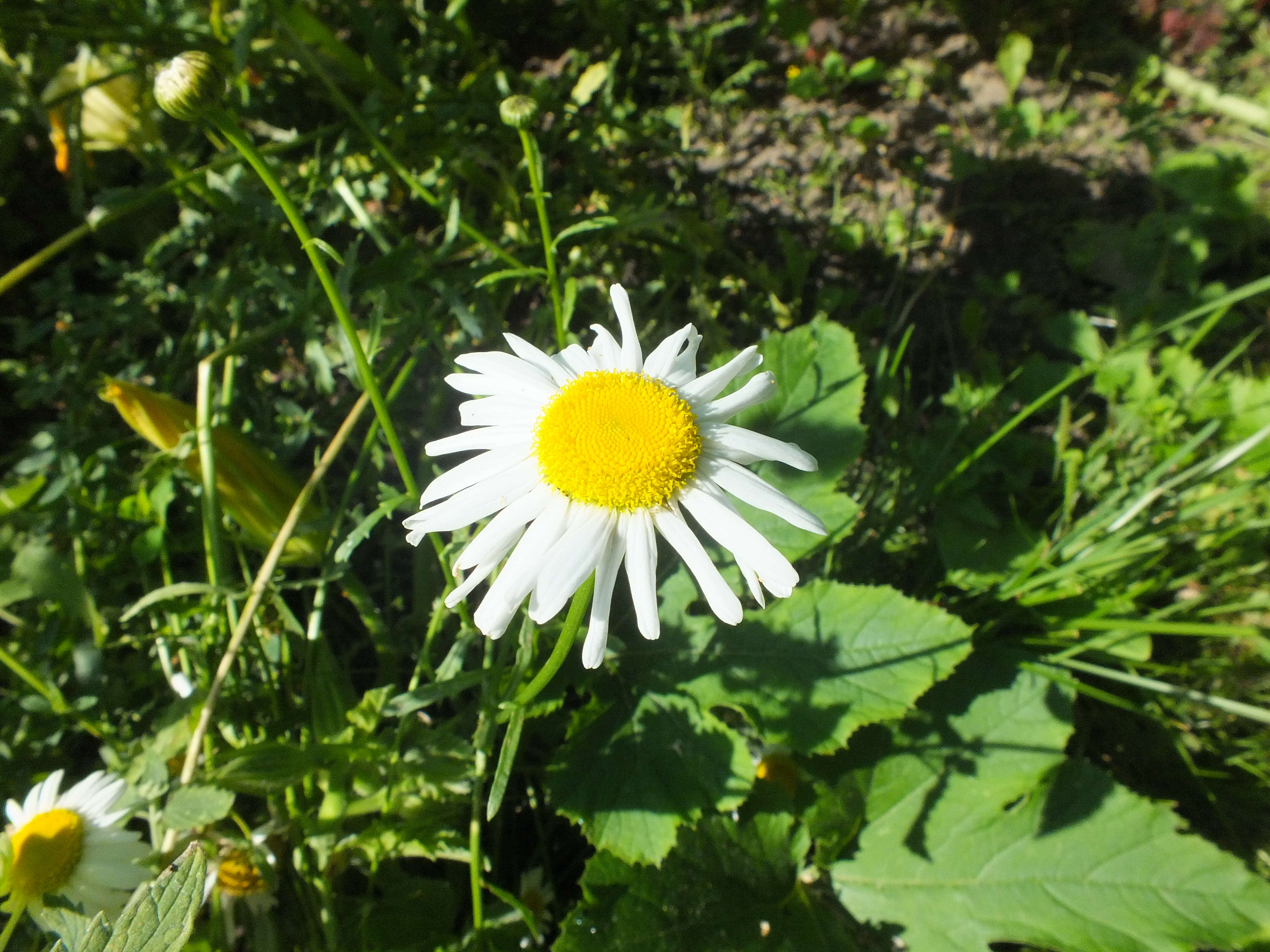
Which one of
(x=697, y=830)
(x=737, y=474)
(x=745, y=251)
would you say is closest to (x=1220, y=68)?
(x=745, y=251)

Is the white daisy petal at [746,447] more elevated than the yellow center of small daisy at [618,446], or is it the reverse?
the yellow center of small daisy at [618,446]

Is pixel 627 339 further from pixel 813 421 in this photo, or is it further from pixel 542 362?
pixel 813 421

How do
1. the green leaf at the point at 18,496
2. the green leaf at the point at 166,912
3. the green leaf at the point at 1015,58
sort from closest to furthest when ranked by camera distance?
the green leaf at the point at 166,912 → the green leaf at the point at 18,496 → the green leaf at the point at 1015,58

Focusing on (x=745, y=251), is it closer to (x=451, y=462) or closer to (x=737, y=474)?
(x=451, y=462)

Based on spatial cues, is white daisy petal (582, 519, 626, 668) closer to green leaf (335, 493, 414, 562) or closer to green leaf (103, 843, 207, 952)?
green leaf (335, 493, 414, 562)

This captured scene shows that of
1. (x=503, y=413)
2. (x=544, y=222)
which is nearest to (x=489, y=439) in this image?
(x=503, y=413)

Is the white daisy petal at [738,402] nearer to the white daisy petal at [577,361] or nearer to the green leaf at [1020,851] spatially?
the white daisy petal at [577,361]

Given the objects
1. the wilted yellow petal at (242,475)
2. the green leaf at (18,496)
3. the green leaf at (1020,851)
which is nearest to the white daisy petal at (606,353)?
the wilted yellow petal at (242,475)
